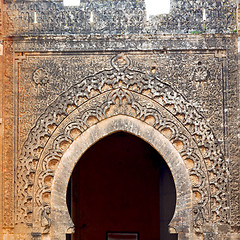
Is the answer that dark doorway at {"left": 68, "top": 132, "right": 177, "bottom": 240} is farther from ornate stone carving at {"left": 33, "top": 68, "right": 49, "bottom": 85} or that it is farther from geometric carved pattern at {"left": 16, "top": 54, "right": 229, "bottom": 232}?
ornate stone carving at {"left": 33, "top": 68, "right": 49, "bottom": 85}

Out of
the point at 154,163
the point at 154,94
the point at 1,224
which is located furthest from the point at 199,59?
the point at 154,163

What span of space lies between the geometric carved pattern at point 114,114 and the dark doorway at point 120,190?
3.50 meters

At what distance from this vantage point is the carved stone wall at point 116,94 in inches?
281

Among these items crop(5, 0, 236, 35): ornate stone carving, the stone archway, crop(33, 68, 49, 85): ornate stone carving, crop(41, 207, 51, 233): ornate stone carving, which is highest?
crop(5, 0, 236, 35): ornate stone carving

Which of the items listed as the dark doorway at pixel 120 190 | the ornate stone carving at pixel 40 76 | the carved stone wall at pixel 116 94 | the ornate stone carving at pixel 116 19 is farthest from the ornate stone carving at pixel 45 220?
the dark doorway at pixel 120 190

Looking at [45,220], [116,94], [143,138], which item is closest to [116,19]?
[116,94]

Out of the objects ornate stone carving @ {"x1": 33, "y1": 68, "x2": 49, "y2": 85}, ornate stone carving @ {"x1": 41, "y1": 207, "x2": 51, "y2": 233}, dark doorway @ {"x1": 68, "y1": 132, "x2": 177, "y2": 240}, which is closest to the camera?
ornate stone carving @ {"x1": 41, "y1": 207, "x2": 51, "y2": 233}

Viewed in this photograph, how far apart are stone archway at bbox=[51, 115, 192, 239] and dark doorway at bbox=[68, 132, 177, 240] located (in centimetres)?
350

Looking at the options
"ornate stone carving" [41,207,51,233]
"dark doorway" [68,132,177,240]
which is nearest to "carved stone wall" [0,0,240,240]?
"ornate stone carving" [41,207,51,233]

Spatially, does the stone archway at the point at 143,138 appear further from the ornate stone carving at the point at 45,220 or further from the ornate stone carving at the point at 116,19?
the ornate stone carving at the point at 116,19

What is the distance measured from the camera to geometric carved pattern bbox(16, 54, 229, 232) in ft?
23.4

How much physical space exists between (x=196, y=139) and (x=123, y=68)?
4.56 ft

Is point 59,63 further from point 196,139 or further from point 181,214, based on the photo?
point 181,214

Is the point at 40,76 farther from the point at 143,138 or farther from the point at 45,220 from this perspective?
the point at 45,220
